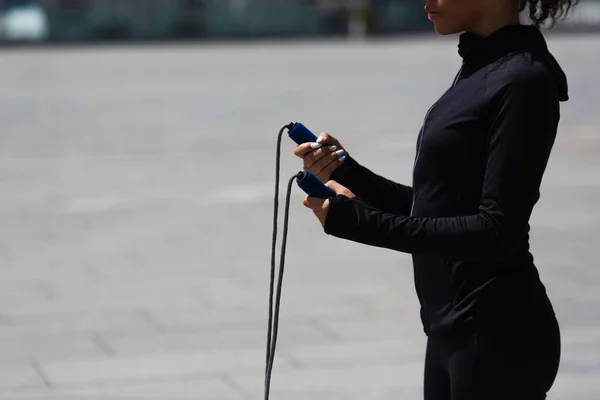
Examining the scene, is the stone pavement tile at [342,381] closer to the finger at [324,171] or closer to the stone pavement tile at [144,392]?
the stone pavement tile at [144,392]

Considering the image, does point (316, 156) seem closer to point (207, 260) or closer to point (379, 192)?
point (379, 192)

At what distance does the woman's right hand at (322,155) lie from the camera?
7.07 ft

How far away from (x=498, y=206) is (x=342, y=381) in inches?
108

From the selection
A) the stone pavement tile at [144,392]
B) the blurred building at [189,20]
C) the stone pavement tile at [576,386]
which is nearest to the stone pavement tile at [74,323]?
the stone pavement tile at [144,392]

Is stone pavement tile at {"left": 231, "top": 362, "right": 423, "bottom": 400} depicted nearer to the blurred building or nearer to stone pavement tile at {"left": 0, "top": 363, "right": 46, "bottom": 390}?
stone pavement tile at {"left": 0, "top": 363, "right": 46, "bottom": 390}

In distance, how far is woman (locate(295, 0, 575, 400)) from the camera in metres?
1.89

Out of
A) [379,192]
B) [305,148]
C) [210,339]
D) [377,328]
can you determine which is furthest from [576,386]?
[305,148]

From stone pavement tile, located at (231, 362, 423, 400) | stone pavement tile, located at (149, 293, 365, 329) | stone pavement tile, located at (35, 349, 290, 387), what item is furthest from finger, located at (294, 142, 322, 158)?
stone pavement tile, located at (149, 293, 365, 329)

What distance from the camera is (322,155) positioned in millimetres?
2184

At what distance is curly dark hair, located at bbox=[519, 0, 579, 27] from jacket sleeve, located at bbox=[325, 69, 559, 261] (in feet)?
0.72

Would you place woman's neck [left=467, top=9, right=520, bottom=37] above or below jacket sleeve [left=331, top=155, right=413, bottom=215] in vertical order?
above

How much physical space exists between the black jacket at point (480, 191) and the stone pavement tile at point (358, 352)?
2701 millimetres

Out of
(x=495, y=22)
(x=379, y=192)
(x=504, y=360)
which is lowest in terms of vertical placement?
(x=504, y=360)

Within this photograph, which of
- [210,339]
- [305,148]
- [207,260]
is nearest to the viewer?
[305,148]
